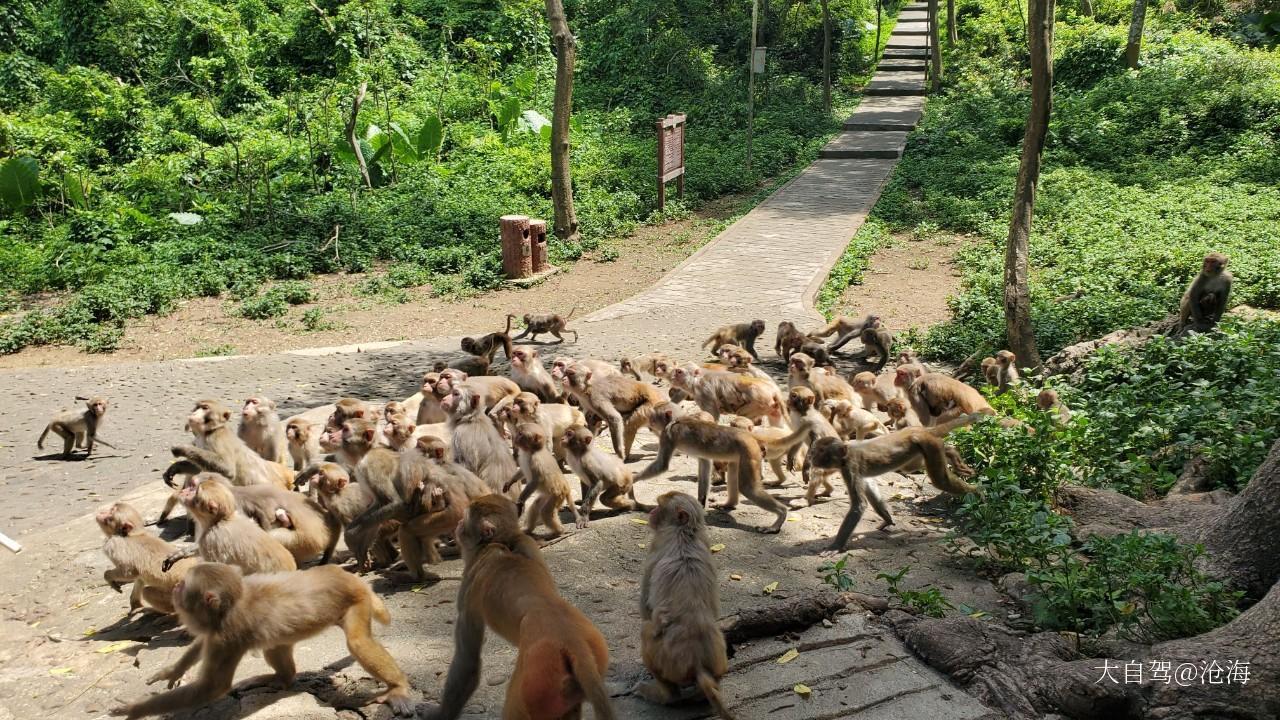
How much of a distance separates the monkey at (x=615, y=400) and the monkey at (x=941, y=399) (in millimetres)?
2663

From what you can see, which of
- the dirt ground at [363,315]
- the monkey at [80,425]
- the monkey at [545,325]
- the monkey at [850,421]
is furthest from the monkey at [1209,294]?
the monkey at [80,425]

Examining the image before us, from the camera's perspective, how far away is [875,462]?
8445mm

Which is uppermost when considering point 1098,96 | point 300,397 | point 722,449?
point 1098,96

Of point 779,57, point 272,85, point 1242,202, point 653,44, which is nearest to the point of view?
point 1242,202

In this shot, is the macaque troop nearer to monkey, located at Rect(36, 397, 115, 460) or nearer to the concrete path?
monkey, located at Rect(36, 397, 115, 460)

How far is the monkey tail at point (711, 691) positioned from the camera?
5.35 m

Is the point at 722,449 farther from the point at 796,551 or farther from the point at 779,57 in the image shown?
the point at 779,57

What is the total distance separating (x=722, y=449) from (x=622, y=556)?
1.34 metres

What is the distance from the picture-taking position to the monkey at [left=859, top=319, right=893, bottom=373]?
14500 millimetres

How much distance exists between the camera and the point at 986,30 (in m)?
38.1

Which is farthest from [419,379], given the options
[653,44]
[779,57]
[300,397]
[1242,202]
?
[779,57]

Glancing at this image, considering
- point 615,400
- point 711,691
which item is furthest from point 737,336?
point 711,691

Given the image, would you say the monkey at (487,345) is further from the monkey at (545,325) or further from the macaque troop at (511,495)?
the monkey at (545,325)

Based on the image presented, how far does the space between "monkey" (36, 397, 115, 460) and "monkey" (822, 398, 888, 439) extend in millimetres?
8240
